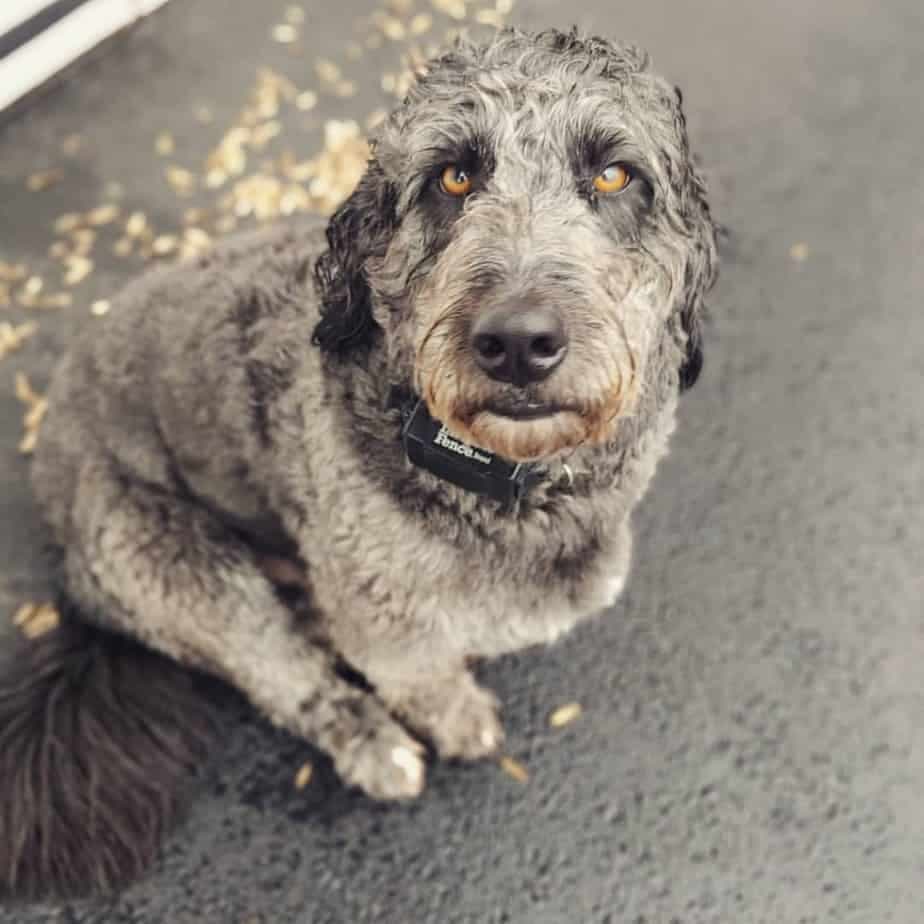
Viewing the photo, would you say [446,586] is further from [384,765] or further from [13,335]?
[13,335]

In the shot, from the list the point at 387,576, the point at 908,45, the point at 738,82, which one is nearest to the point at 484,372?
the point at 387,576

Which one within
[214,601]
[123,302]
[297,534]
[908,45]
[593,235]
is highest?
[593,235]

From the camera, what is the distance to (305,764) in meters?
2.15

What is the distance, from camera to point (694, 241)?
1.49m

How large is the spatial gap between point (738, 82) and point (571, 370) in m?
2.54

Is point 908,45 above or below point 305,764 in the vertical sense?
above

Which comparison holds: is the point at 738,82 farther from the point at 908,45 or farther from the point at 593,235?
the point at 593,235

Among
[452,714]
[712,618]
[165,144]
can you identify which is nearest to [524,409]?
[452,714]

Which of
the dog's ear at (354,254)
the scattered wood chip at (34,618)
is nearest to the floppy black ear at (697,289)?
the dog's ear at (354,254)

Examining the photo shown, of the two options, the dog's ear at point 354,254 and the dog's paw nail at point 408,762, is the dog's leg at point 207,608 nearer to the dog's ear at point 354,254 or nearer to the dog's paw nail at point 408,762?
the dog's paw nail at point 408,762

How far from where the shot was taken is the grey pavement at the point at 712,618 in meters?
2.02

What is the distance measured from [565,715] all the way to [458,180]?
128cm

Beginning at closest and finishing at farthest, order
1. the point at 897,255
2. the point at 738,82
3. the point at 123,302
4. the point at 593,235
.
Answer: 1. the point at 593,235
2. the point at 123,302
3. the point at 897,255
4. the point at 738,82

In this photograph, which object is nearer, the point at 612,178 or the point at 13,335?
the point at 612,178
